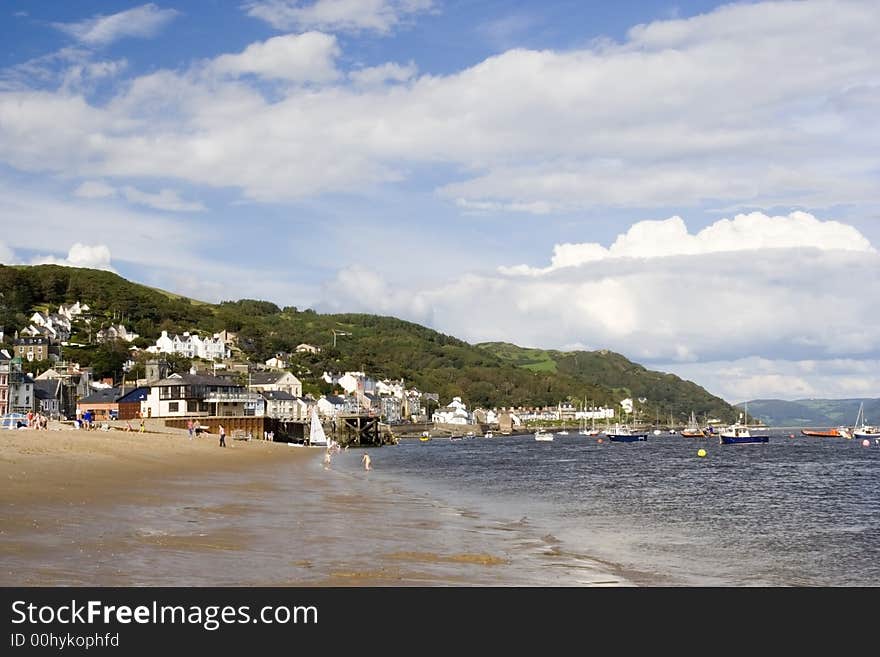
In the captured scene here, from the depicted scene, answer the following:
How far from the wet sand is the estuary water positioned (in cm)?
171

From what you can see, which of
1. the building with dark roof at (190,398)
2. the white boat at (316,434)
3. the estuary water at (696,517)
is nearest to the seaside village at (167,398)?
the building with dark roof at (190,398)

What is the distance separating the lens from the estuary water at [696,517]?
20.2 meters

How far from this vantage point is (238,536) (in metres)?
19.9

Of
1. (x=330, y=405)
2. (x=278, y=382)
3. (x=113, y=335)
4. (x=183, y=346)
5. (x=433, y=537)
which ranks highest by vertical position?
(x=113, y=335)

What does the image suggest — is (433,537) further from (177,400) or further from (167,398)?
(167,398)

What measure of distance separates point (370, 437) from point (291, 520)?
369 feet

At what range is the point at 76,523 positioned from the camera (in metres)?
19.5

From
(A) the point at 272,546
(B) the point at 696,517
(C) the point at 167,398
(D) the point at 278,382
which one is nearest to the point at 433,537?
(A) the point at 272,546

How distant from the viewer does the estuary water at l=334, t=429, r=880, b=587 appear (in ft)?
66.2

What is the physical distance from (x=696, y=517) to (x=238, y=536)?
18.7 meters

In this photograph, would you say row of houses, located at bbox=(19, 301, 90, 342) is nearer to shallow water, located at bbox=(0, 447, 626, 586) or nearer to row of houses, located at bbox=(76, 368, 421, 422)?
row of houses, located at bbox=(76, 368, 421, 422)

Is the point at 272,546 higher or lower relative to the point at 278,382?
lower
